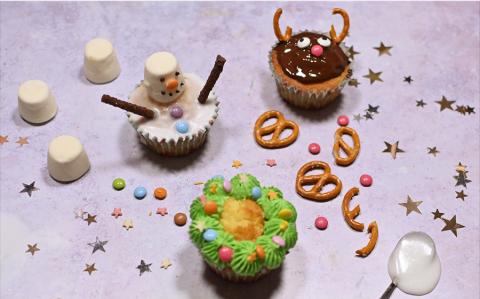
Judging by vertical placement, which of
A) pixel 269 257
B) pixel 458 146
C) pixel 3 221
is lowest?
pixel 3 221

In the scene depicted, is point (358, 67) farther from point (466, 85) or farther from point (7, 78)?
point (7, 78)

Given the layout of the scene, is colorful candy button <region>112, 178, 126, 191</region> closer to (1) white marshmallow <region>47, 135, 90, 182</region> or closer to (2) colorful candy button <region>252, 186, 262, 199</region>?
(1) white marshmallow <region>47, 135, 90, 182</region>

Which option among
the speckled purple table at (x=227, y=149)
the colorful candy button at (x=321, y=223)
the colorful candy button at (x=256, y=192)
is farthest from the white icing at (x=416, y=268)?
the colorful candy button at (x=256, y=192)

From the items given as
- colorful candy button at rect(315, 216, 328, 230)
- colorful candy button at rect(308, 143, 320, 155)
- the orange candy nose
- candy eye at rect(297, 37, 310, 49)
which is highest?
candy eye at rect(297, 37, 310, 49)

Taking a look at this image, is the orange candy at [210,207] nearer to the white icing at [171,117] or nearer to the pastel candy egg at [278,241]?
the pastel candy egg at [278,241]

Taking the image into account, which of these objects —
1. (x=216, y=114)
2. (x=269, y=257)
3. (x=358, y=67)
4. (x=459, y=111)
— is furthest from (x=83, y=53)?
(x=459, y=111)

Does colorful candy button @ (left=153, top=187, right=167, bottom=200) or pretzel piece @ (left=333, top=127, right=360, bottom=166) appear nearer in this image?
colorful candy button @ (left=153, top=187, right=167, bottom=200)

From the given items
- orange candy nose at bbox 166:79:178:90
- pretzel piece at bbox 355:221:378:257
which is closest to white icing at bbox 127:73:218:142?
orange candy nose at bbox 166:79:178:90

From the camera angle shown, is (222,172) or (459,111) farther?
(459,111)
